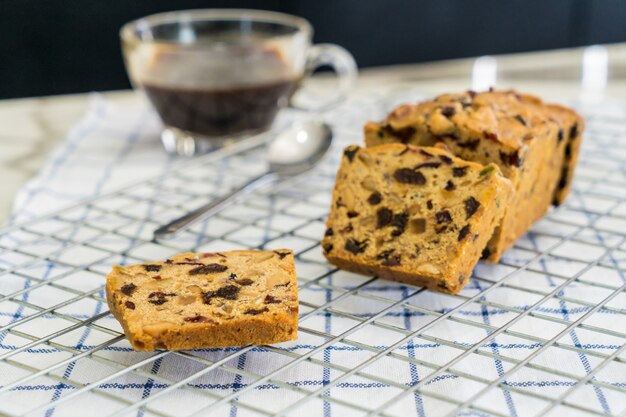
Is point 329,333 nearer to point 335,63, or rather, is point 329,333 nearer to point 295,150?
point 295,150

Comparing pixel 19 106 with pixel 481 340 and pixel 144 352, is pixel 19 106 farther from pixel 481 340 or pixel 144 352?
pixel 481 340

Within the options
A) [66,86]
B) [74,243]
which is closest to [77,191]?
[74,243]

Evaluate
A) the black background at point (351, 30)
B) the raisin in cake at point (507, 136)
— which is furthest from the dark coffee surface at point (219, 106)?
the black background at point (351, 30)

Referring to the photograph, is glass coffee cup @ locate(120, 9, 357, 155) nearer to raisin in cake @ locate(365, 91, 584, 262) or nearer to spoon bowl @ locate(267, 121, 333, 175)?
spoon bowl @ locate(267, 121, 333, 175)

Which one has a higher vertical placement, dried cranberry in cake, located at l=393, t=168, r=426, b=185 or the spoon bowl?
dried cranberry in cake, located at l=393, t=168, r=426, b=185

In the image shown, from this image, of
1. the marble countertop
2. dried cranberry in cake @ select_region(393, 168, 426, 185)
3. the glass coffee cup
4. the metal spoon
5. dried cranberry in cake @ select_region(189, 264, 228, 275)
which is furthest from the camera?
the marble countertop

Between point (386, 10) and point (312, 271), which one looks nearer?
point (312, 271)

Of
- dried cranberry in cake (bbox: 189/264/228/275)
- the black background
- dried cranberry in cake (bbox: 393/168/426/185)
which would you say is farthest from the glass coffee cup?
the black background
